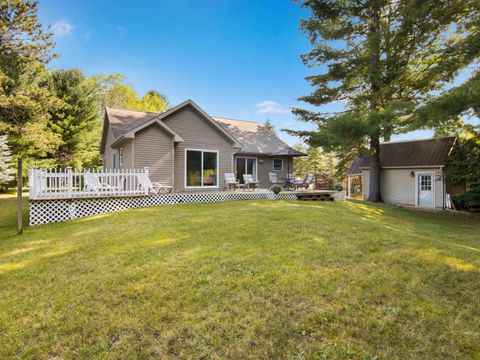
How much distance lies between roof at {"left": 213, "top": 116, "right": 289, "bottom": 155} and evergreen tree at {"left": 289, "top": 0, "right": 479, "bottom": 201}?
2888 millimetres

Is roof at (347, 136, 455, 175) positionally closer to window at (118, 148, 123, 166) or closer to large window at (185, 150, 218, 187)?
large window at (185, 150, 218, 187)

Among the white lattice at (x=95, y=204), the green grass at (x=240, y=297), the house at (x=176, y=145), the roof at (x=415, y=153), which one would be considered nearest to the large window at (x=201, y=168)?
the house at (x=176, y=145)

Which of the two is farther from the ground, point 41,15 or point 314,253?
point 41,15

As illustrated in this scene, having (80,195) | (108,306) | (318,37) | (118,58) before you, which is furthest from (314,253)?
(118,58)

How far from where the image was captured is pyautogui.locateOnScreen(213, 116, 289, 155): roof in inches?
711

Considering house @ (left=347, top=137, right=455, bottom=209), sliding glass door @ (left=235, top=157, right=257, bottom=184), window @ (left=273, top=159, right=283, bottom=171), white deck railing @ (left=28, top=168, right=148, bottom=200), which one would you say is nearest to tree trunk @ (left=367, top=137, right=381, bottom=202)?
house @ (left=347, top=137, right=455, bottom=209)

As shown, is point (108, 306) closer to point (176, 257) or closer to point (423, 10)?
point (176, 257)

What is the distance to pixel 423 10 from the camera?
11.3m

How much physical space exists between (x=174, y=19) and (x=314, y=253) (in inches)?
689

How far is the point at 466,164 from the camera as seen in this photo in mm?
12977

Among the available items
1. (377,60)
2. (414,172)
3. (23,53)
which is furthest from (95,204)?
(414,172)

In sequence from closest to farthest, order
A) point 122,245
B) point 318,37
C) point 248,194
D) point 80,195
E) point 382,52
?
point 122,245
point 80,195
point 248,194
point 382,52
point 318,37

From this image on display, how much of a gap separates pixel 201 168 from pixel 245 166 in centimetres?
497

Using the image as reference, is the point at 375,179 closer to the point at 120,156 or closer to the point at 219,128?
the point at 219,128
